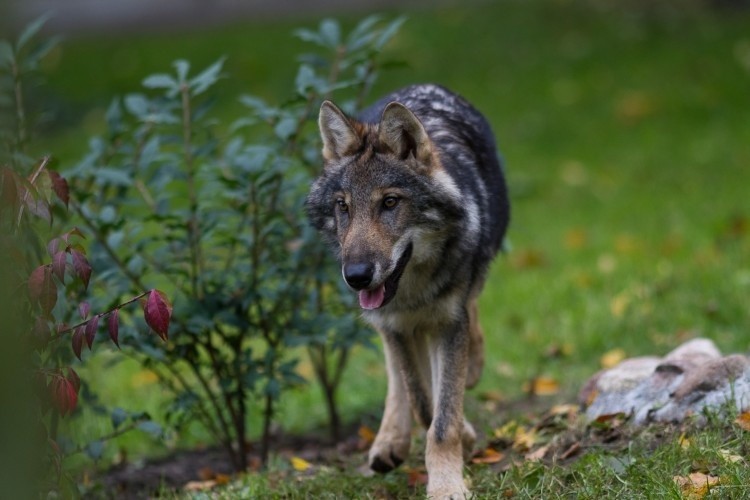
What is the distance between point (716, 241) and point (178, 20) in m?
13.5

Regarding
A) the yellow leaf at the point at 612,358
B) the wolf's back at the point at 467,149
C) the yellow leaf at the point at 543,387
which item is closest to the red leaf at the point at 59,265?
the wolf's back at the point at 467,149

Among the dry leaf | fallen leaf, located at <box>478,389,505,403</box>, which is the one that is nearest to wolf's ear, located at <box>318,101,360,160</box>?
the dry leaf

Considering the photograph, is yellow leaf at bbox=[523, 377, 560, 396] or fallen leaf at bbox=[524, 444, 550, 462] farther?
yellow leaf at bbox=[523, 377, 560, 396]

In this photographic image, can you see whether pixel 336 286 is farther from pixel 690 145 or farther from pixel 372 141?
pixel 690 145

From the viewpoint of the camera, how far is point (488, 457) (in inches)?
208

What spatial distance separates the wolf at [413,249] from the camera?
4.72m

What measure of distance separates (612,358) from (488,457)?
7.02ft

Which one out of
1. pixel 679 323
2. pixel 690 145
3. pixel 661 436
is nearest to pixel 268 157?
pixel 661 436

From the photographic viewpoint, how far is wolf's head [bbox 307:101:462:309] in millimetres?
4656

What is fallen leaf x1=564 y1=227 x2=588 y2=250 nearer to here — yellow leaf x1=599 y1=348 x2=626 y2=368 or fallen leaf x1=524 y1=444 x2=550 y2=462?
yellow leaf x1=599 y1=348 x2=626 y2=368

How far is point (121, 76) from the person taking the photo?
57.6ft

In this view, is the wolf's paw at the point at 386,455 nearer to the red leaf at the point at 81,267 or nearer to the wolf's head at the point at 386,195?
the wolf's head at the point at 386,195

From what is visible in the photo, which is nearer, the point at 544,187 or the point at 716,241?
the point at 716,241

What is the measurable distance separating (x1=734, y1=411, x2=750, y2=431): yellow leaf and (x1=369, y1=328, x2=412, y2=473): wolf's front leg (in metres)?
1.63
